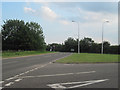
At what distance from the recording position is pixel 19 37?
67.9 meters

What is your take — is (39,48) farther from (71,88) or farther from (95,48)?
(71,88)

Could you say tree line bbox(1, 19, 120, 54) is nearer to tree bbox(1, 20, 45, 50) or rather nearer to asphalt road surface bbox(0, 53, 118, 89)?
tree bbox(1, 20, 45, 50)

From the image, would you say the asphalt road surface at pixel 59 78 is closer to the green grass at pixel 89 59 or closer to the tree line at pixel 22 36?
the green grass at pixel 89 59

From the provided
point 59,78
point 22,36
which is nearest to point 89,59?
point 59,78

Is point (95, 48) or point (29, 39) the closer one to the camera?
point (29, 39)

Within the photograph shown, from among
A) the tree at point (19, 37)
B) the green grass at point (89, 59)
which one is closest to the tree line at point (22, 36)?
the tree at point (19, 37)

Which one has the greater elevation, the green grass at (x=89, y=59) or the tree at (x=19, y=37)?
the tree at (x=19, y=37)

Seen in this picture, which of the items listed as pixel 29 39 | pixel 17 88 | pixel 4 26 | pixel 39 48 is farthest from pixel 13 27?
pixel 17 88

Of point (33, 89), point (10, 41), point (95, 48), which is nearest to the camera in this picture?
Result: point (33, 89)

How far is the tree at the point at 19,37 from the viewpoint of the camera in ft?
225

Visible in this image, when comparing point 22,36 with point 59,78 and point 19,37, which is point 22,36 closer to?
point 19,37

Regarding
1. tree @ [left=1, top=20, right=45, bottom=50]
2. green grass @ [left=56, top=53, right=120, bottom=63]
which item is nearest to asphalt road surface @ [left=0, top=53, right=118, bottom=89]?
green grass @ [left=56, top=53, right=120, bottom=63]

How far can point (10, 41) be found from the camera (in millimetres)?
68250

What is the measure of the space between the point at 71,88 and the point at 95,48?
84714 millimetres
